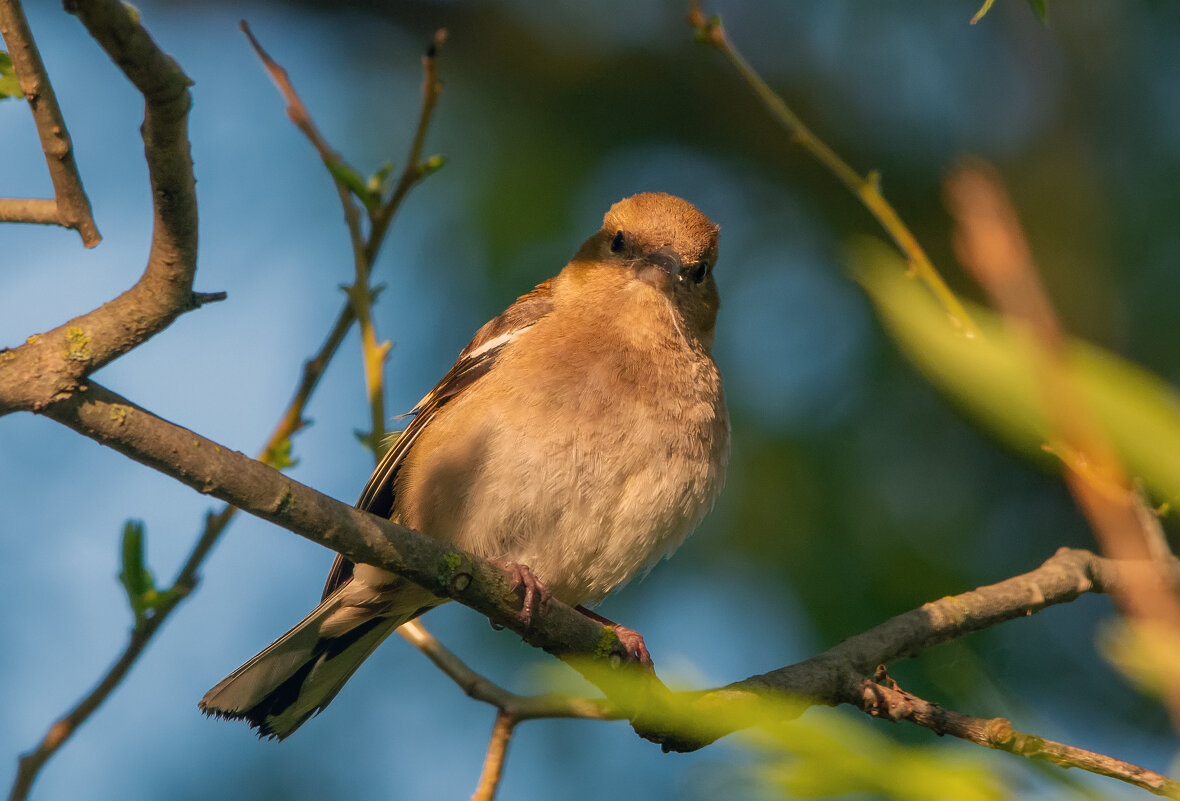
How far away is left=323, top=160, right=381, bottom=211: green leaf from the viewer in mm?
4051

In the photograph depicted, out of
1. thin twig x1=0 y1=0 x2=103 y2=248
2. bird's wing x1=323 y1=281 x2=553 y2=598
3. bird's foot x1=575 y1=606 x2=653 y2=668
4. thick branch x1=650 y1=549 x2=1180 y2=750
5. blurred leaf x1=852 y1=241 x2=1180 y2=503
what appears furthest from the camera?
bird's wing x1=323 y1=281 x2=553 y2=598

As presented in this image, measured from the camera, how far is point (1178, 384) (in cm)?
630

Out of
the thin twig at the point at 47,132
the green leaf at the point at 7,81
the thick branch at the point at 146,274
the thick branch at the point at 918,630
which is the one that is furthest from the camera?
the thick branch at the point at 918,630

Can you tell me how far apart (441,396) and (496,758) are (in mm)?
1841

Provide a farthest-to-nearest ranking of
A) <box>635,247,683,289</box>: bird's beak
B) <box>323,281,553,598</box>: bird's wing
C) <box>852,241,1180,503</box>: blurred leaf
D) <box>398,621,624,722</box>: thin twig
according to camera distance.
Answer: <box>635,247,683,289</box>: bird's beak, <box>323,281,553,598</box>: bird's wing, <box>398,621,624,722</box>: thin twig, <box>852,241,1180,503</box>: blurred leaf

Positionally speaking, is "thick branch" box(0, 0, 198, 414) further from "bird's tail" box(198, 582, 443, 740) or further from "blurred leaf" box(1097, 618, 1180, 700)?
"bird's tail" box(198, 582, 443, 740)

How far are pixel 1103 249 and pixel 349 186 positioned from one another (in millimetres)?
5333

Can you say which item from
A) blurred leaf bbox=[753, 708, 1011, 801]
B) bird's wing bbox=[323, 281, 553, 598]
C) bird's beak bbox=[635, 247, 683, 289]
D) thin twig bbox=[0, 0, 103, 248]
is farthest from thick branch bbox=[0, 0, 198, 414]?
bird's beak bbox=[635, 247, 683, 289]

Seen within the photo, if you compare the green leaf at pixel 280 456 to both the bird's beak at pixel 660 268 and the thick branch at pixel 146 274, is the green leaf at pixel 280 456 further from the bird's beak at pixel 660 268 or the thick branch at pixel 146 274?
the bird's beak at pixel 660 268

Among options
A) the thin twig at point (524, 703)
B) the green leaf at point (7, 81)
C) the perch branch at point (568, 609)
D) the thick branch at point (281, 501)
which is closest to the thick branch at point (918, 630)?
the perch branch at point (568, 609)

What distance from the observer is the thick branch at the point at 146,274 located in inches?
89.6

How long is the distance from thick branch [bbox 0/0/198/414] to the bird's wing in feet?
7.90

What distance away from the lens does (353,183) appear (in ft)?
13.3

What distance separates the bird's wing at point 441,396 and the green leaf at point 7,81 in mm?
2389
